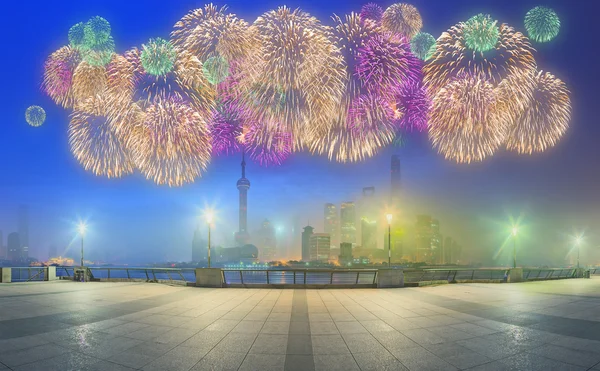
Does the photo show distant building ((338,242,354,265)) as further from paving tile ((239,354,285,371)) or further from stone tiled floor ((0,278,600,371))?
paving tile ((239,354,285,371))

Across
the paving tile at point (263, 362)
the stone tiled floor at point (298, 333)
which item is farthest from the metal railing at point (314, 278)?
the paving tile at point (263, 362)

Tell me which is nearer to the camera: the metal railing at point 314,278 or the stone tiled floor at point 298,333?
the stone tiled floor at point 298,333

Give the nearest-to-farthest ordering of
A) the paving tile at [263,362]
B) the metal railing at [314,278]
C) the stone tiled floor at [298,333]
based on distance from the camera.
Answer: the paving tile at [263,362], the stone tiled floor at [298,333], the metal railing at [314,278]

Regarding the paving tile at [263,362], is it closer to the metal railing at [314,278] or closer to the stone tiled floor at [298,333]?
the stone tiled floor at [298,333]

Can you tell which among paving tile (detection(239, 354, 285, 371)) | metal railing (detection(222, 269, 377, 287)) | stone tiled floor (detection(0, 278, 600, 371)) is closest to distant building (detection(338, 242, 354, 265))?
metal railing (detection(222, 269, 377, 287))

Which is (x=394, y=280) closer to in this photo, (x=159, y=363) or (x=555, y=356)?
(x=555, y=356)

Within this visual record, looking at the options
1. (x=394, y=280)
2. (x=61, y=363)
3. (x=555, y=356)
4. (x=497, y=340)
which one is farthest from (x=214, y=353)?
(x=394, y=280)

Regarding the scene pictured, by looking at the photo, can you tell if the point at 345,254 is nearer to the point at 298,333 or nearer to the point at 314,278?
the point at 314,278
